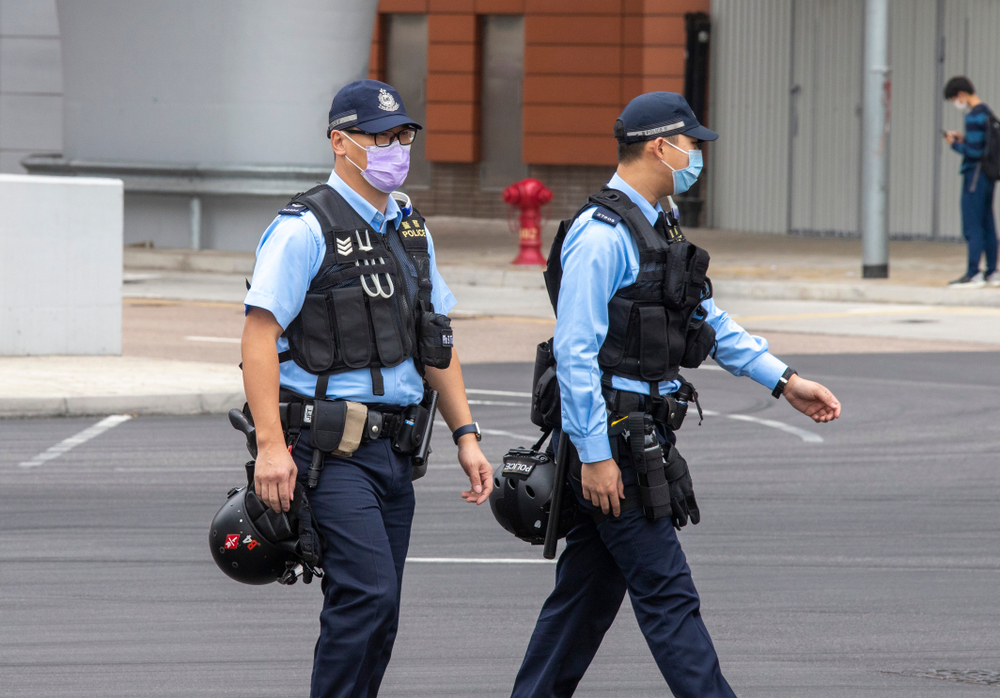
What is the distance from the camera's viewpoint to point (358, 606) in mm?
3906

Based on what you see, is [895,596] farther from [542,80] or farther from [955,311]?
[542,80]

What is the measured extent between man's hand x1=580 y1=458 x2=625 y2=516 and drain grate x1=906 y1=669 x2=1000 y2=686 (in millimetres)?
1601

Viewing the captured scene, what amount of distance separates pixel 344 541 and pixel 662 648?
33.0 inches

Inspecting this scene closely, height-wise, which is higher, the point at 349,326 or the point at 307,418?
the point at 349,326

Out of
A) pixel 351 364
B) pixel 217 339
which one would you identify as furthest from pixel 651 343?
pixel 217 339

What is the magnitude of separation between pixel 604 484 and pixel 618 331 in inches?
15.9

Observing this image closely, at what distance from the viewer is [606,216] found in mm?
4145

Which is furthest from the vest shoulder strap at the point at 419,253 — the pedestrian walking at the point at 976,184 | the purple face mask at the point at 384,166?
the pedestrian walking at the point at 976,184

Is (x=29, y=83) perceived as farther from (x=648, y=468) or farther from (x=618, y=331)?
(x=648, y=468)

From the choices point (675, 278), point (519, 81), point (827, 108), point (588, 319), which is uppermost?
point (519, 81)

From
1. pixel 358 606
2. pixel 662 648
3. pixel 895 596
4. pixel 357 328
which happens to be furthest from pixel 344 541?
pixel 895 596

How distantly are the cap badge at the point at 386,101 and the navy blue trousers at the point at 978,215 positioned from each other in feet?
46.1

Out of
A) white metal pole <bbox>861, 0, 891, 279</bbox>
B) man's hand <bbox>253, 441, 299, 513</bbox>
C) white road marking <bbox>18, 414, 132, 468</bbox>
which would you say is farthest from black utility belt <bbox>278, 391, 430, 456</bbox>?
white metal pole <bbox>861, 0, 891, 279</bbox>

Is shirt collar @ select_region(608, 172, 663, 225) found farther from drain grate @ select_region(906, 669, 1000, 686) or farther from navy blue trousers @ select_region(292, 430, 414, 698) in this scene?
drain grate @ select_region(906, 669, 1000, 686)
